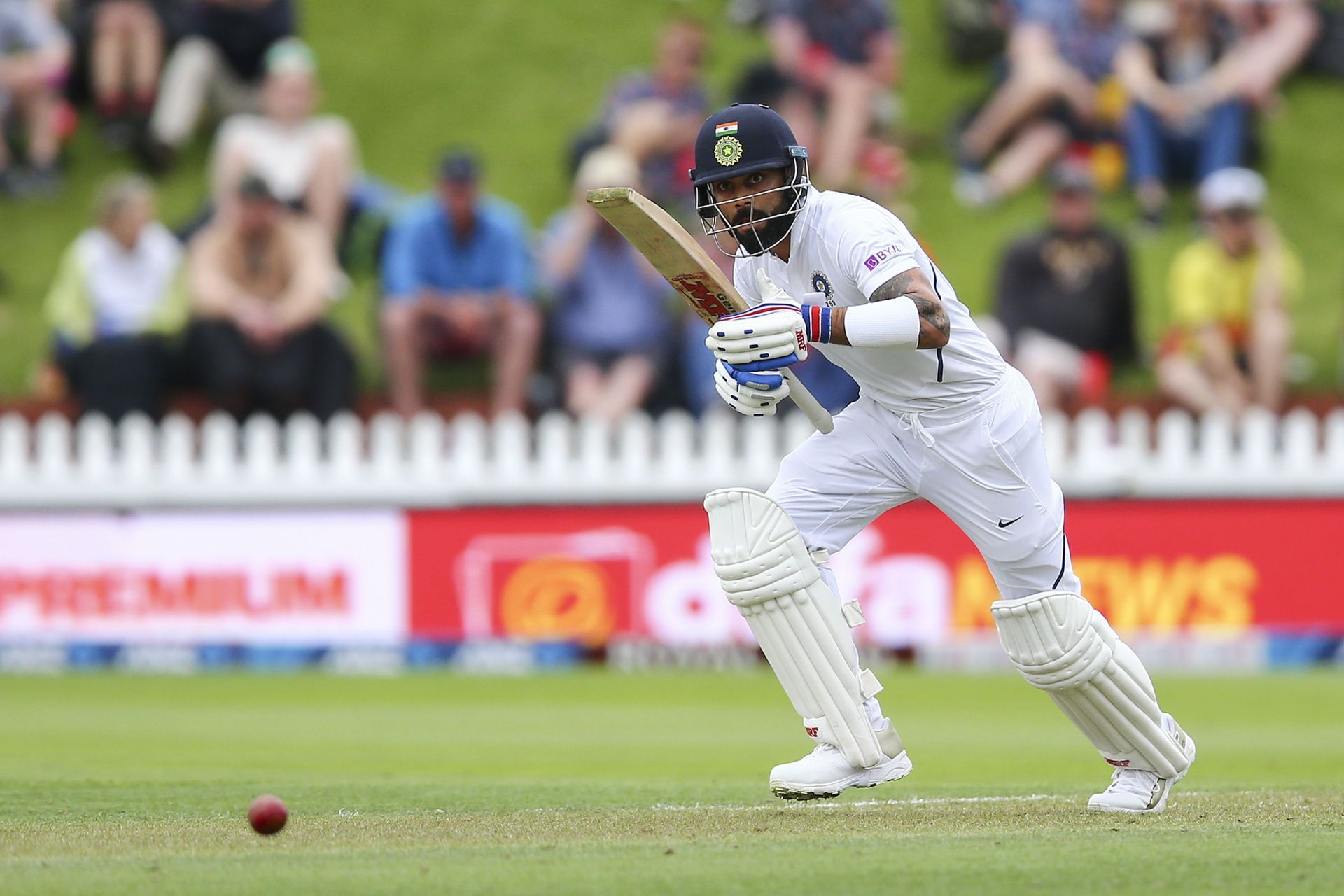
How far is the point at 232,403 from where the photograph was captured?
12891 millimetres

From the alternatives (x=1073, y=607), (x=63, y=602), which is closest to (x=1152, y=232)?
(x=63, y=602)

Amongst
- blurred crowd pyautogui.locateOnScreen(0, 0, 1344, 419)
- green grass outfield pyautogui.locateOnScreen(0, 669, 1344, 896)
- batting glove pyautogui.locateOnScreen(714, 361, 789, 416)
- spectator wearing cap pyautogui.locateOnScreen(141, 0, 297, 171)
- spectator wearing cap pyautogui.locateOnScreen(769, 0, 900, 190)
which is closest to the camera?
green grass outfield pyautogui.locateOnScreen(0, 669, 1344, 896)

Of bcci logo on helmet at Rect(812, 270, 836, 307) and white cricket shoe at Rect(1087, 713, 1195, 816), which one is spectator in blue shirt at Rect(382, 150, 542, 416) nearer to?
bcci logo on helmet at Rect(812, 270, 836, 307)

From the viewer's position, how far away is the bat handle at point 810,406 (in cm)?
526

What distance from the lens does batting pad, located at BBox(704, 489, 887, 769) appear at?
5.28 meters

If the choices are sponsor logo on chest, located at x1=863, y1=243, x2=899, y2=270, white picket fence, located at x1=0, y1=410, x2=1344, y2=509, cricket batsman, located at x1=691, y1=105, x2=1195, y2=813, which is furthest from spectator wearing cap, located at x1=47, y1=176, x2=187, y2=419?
sponsor logo on chest, located at x1=863, y1=243, x2=899, y2=270

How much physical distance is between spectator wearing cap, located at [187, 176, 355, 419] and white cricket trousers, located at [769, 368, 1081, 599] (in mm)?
7554

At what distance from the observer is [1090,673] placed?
5250 mm

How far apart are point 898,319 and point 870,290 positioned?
0.58 feet

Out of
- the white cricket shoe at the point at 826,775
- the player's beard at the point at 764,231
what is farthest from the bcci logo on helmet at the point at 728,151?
the white cricket shoe at the point at 826,775

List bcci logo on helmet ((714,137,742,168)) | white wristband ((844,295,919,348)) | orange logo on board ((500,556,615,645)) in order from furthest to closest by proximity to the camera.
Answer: orange logo on board ((500,556,615,645)), bcci logo on helmet ((714,137,742,168)), white wristband ((844,295,919,348))

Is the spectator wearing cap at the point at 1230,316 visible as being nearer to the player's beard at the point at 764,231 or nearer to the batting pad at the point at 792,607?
the player's beard at the point at 764,231

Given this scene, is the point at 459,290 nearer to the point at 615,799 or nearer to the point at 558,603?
the point at 558,603

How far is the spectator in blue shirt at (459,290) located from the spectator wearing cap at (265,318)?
0.40 m
